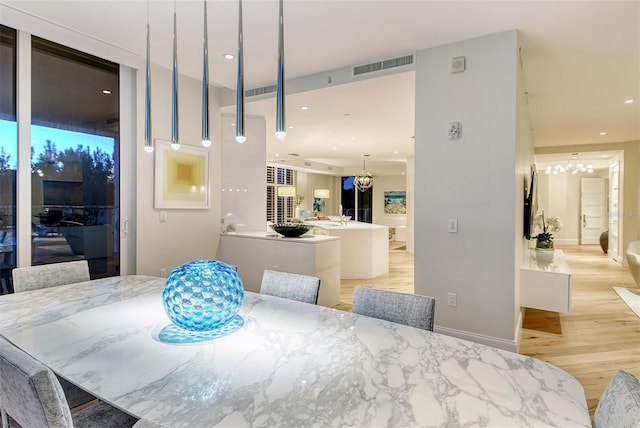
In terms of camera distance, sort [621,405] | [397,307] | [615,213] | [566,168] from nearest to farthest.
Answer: [621,405]
[397,307]
[615,213]
[566,168]

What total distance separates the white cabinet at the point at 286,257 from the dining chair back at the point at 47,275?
1940 millimetres

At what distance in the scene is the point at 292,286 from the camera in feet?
6.85

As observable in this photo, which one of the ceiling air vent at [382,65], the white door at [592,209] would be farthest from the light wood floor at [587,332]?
the white door at [592,209]

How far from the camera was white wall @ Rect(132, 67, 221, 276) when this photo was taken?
3.66 metres

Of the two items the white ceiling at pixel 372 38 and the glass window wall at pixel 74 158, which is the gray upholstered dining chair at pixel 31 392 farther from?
the glass window wall at pixel 74 158

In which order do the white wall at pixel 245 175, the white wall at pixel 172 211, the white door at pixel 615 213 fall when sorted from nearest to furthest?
the white wall at pixel 172 211
the white wall at pixel 245 175
the white door at pixel 615 213

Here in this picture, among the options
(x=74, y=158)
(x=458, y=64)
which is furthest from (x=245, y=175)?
(x=458, y=64)

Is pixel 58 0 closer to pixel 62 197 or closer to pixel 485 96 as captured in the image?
pixel 62 197

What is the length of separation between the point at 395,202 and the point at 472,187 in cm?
1037

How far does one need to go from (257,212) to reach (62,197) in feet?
7.49

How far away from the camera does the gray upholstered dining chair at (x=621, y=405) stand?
0.76 metres

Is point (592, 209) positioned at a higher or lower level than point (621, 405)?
higher

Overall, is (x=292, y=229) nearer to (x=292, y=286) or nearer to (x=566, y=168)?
(x=292, y=286)

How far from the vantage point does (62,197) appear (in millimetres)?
3137
